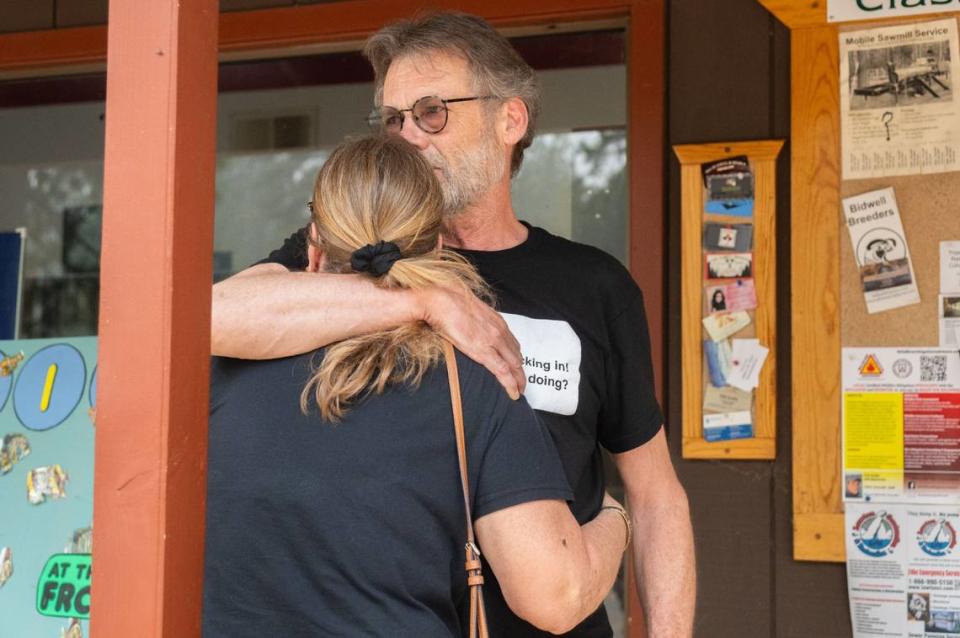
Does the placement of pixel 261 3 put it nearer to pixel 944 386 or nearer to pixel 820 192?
pixel 820 192

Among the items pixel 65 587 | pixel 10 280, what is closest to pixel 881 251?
pixel 65 587

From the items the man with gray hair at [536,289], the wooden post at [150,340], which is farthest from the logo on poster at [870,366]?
the wooden post at [150,340]

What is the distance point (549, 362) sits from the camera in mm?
1905

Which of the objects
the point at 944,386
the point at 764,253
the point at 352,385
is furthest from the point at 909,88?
the point at 352,385

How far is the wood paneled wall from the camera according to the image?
10.1 ft

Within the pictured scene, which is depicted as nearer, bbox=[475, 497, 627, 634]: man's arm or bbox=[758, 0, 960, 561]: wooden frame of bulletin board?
bbox=[475, 497, 627, 634]: man's arm

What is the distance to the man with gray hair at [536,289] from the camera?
6.26 feet

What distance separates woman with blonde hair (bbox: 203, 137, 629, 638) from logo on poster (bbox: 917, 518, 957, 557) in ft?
6.02

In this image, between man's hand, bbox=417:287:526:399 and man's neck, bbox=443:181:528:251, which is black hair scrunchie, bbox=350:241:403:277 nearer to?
man's hand, bbox=417:287:526:399

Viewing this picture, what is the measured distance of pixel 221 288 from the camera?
168 cm

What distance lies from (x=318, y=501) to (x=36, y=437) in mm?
1788

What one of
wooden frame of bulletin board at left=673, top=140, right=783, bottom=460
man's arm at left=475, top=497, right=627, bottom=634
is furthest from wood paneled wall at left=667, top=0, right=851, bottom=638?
man's arm at left=475, top=497, right=627, bottom=634

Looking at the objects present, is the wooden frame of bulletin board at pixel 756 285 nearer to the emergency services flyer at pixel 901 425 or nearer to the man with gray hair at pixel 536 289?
the emergency services flyer at pixel 901 425

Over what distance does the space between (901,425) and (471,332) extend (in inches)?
75.0
